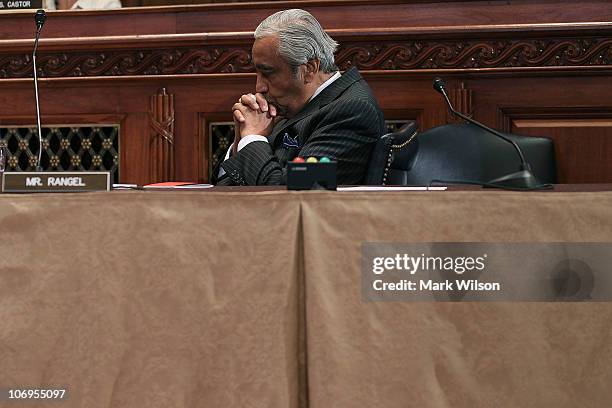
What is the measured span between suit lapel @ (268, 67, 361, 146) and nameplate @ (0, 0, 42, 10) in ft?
4.32

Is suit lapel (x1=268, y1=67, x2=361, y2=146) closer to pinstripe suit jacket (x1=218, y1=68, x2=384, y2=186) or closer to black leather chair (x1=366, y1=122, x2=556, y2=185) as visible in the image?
pinstripe suit jacket (x1=218, y1=68, x2=384, y2=186)

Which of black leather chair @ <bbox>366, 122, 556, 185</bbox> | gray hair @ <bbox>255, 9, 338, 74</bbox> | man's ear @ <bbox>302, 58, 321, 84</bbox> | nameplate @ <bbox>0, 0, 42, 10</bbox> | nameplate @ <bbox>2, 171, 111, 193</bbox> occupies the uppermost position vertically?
nameplate @ <bbox>0, 0, 42, 10</bbox>

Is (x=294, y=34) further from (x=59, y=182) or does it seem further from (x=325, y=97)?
(x=59, y=182)

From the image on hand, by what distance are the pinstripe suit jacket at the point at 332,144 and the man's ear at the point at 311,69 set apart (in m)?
0.11

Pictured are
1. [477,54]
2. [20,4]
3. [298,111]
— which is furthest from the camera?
[20,4]

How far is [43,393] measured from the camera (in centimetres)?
122

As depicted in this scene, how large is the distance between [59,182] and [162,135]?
1.61 m

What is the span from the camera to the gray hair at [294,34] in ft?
7.83

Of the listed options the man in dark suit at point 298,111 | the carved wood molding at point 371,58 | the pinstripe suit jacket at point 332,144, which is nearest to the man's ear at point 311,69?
the man in dark suit at point 298,111

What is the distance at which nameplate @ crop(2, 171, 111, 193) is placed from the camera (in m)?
1.27

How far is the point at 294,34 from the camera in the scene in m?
2.39

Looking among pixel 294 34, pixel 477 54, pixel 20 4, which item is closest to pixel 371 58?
pixel 477 54

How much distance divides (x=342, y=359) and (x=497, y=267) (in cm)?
26

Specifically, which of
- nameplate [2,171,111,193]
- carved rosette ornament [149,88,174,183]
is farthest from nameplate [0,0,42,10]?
nameplate [2,171,111,193]
